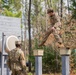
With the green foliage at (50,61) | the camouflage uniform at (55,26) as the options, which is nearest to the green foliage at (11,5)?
the green foliage at (50,61)

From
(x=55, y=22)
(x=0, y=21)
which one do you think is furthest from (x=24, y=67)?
(x=0, y=21)

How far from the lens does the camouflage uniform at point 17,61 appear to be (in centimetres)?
728

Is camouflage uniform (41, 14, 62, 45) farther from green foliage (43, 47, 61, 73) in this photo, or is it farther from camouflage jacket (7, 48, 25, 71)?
green foliage (43, 47, 61, 73)

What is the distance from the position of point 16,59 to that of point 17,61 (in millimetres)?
72

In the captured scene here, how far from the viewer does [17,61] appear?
7.38 metres

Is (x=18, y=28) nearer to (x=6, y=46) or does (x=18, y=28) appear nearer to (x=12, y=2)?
(x=6, y=46)

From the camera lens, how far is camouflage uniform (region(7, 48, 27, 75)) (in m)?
7.28

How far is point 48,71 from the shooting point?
18.2m

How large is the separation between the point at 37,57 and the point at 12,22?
6.34 metres

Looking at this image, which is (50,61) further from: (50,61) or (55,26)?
(55,26)

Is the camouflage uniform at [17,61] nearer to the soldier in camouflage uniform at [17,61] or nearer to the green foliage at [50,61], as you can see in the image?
the soldier in camouflage uniform at [17,61]

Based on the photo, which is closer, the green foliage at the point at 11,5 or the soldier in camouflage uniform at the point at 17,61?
the soldier in camouflage uniform at the point at 17,61

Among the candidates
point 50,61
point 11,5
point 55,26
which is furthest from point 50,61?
point 11,5

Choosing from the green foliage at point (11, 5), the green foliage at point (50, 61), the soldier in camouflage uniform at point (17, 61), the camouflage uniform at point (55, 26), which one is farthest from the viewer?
the green foliage at point (11, 5)
